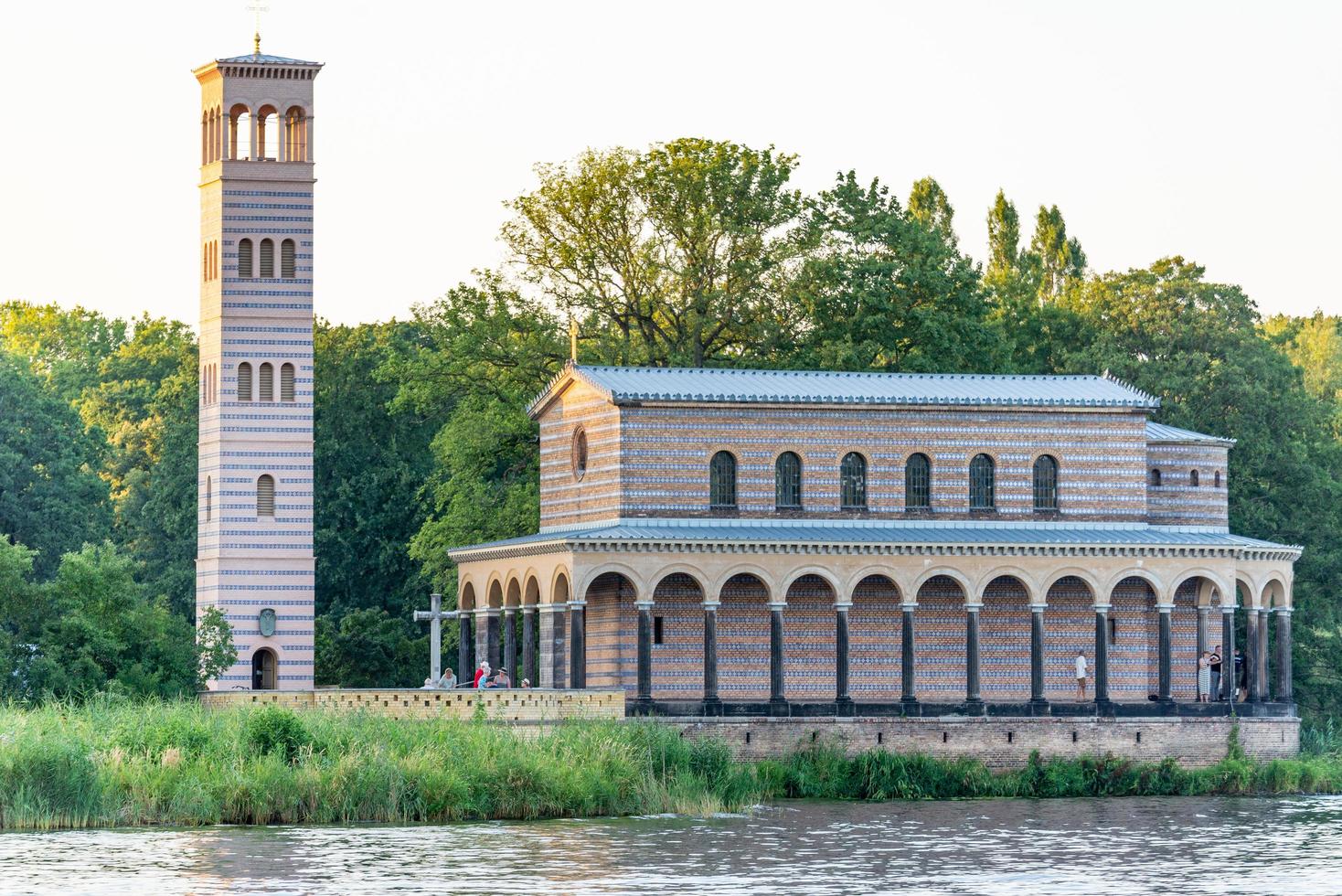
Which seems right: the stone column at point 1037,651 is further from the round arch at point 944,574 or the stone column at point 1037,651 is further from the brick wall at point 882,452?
the brick wall at point 882,452

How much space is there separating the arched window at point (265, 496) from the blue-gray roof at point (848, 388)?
21.8 feet

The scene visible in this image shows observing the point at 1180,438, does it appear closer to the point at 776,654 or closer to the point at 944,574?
the point at 944,574

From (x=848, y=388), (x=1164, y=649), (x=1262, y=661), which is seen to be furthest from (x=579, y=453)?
(x=1262, y=661)

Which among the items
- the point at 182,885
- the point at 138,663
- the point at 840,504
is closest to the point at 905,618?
the point at 840,504

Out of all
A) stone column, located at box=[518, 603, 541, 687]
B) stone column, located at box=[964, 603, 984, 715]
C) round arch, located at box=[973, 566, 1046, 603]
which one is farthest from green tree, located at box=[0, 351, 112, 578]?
round arch, located at box=[973, 566, 1046, 603]

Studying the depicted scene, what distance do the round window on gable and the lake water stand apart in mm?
12630

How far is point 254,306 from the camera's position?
67.0 meters

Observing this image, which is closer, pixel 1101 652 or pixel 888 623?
pixel 1101 652

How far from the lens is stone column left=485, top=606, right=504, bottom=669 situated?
224ft

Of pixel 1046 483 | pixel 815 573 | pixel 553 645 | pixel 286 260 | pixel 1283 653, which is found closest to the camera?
pixel 815 573

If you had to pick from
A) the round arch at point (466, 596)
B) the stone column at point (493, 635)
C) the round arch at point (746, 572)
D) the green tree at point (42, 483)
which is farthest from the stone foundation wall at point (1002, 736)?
the green tree at point (42, 483)

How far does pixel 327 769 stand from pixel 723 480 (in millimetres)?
16492

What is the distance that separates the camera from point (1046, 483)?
6606 centimetres

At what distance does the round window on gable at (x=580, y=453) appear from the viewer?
65.9 m
